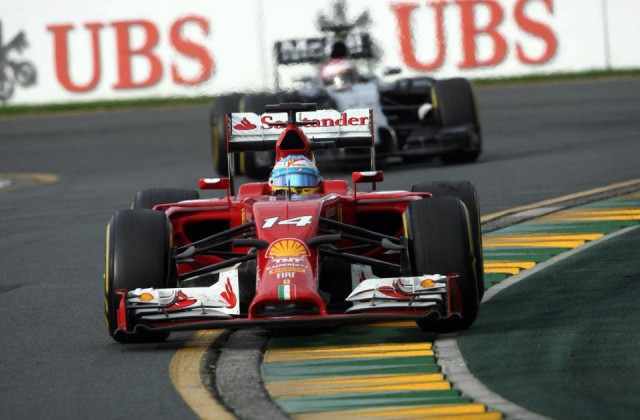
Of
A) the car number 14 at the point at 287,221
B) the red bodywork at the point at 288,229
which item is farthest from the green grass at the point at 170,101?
the car number 14 at the point at 287,221

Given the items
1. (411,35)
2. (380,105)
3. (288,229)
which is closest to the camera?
(288,229)

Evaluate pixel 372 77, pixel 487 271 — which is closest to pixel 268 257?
pixel 487 271

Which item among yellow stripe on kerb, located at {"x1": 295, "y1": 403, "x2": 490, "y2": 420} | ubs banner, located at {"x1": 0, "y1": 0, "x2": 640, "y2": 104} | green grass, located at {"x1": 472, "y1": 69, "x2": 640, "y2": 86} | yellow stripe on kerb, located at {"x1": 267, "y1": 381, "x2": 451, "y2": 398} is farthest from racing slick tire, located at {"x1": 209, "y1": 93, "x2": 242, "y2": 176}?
yellow stripe on kerb, located at {"x1": 295, "y1": 403, "x2": 490, "y2": 420}

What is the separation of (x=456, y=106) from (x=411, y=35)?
8474 mm

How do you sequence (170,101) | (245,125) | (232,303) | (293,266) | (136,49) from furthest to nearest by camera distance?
(170,101)
(136,49)
(245,125)
(232,303)
(293,266)

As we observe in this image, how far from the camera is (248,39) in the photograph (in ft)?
99.5

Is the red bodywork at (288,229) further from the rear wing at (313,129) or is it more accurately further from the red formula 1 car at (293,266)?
the rear wing at (313,129)

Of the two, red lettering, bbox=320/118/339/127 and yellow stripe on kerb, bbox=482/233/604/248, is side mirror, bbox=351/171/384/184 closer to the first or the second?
red lettering, bbox=320/118/339/127

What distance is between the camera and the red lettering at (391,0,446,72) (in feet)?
97.2

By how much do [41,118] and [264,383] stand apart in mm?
23066

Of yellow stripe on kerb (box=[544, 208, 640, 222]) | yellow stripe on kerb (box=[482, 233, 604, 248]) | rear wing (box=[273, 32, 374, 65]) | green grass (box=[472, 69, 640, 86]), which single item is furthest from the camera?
green grass (box=[472, 69, 640, 86])

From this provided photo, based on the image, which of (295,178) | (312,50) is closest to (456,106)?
(312,50)

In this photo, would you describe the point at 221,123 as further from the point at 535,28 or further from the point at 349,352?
the point at 349,352

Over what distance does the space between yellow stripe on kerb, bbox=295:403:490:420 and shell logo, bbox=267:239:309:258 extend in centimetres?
191
